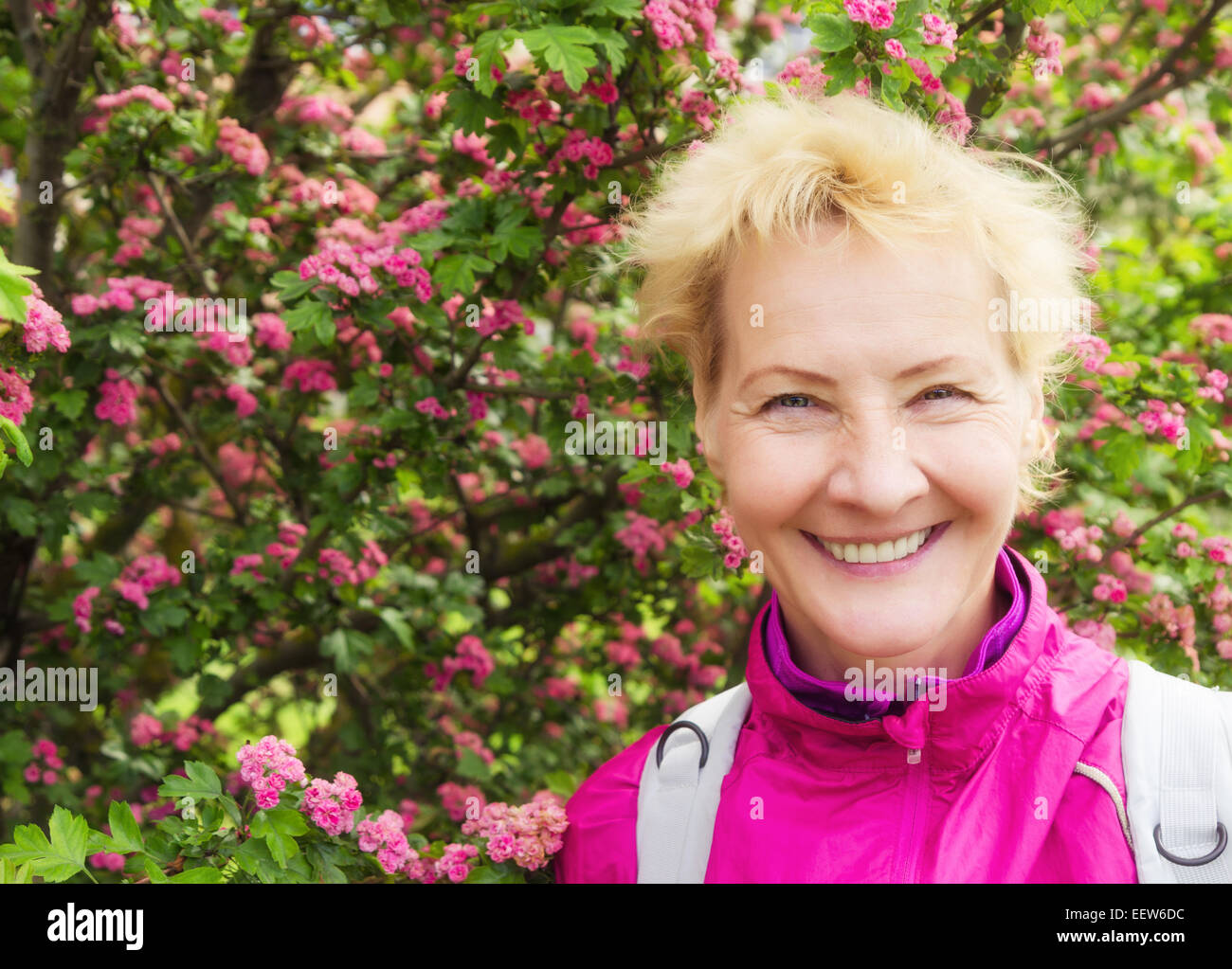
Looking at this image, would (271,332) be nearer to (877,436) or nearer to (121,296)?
(121,296)

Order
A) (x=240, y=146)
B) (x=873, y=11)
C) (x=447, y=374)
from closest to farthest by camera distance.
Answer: (x=873, y=11)
(x=447, y=374)
(x=240, y=146)

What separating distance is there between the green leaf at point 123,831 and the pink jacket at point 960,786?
895 mm

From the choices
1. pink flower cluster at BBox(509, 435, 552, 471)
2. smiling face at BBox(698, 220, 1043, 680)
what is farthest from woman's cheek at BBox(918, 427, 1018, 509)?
pink flower cluster at BBox(509, 435, 552, 471)

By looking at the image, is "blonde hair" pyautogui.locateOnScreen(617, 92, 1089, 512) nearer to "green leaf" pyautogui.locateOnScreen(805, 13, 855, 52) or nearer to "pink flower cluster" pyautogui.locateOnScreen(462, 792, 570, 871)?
"green leaf" pyautogui.locateOnScreen(805, 13, 855, 52)

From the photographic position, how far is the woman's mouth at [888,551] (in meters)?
1.59

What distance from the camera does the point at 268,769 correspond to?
180 cm

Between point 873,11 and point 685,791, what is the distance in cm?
154

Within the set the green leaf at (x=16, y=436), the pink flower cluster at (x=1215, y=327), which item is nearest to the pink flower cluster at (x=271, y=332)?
the green leaf at (x=16, y=436)

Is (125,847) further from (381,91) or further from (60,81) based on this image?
(381,91)

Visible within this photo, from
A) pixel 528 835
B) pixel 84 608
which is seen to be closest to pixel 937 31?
pixel 528 835

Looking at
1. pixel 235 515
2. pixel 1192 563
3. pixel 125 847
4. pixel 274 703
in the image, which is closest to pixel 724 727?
pixel 125 847

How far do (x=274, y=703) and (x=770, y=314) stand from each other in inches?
147

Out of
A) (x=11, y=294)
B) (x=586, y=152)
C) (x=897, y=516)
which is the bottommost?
(x=897, y=516)

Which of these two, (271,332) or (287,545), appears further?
(271,332)
